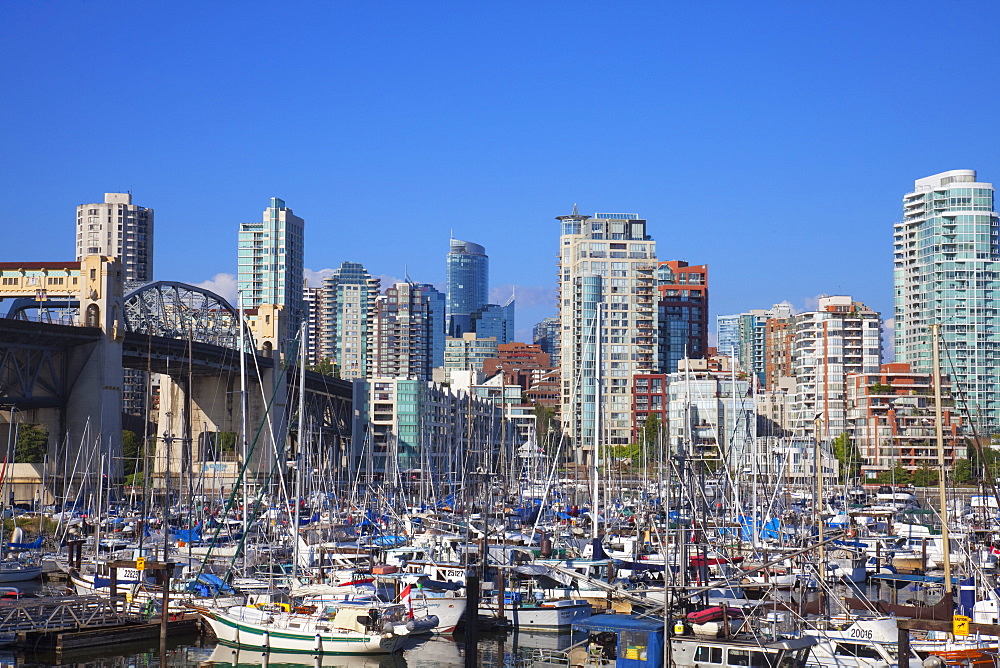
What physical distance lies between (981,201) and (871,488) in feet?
286

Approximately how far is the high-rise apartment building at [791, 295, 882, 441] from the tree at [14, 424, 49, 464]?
299ft

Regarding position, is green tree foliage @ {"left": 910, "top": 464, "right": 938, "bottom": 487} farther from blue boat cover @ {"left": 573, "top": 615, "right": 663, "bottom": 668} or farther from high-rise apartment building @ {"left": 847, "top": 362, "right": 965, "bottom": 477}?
blue boat cover @ {"left": 573, "top": 615, "right": 663, "bottom": 668}

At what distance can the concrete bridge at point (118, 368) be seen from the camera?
95875 millimetres

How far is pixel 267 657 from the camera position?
125 ft

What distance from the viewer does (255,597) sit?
40781mm

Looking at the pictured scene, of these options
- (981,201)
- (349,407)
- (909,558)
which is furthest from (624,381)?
(909,558)

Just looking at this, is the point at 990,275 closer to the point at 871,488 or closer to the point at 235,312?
the point at 871,488

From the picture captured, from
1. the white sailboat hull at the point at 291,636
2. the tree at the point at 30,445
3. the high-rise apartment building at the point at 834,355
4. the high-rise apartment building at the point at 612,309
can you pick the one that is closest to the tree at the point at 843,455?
the high-rise apartment building at the point at 834,355

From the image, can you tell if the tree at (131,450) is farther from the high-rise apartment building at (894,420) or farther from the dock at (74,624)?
the dock at (74,624)

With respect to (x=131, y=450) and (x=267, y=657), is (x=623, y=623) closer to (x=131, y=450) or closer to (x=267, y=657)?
(x=267, y=657)

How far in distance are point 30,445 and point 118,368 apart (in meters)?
12.7

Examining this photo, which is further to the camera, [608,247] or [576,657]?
[608,247]

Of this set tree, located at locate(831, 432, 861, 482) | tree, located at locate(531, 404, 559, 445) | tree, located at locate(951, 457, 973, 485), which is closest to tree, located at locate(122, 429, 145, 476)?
tree, located at locate(531, 404, 559, 445)

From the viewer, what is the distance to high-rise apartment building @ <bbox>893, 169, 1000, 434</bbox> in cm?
17750
